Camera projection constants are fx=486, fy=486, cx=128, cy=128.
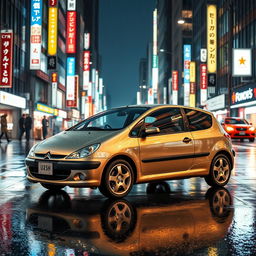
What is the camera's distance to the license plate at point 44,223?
529 centimetres

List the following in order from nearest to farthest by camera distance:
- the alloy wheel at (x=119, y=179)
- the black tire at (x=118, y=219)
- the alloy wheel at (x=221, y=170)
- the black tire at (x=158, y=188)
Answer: the black tire at (x=118, y=219) < the alloy wheel at (x=119, y=179) < the black tire at (x=158, y=188) < the alloy wheel at (x=221, y=170)

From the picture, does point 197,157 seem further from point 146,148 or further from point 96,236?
point 96,236

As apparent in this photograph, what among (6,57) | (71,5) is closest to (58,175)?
(6,57)

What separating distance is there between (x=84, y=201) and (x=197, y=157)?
89.9 inches

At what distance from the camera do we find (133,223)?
18.3ft

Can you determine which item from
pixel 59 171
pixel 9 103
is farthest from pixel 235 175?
pixel 9 103

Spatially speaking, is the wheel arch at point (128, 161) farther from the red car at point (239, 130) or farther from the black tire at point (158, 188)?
the red car at point (239, 130)

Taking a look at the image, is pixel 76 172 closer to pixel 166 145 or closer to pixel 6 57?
pixel 166 145

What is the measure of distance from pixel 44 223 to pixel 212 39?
49.5 m

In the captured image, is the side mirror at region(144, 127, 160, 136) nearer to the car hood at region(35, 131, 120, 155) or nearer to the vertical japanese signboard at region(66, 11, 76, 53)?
the car hood at region(35, 131, 120, 155)

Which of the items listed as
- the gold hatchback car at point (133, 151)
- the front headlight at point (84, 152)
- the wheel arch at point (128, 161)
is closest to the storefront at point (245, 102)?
the gold hatchback car at point (133, 151)

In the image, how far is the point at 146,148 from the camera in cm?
759

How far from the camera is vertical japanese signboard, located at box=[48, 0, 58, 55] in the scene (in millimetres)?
44938

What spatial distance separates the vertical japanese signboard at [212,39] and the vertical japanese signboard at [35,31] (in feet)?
66.9
